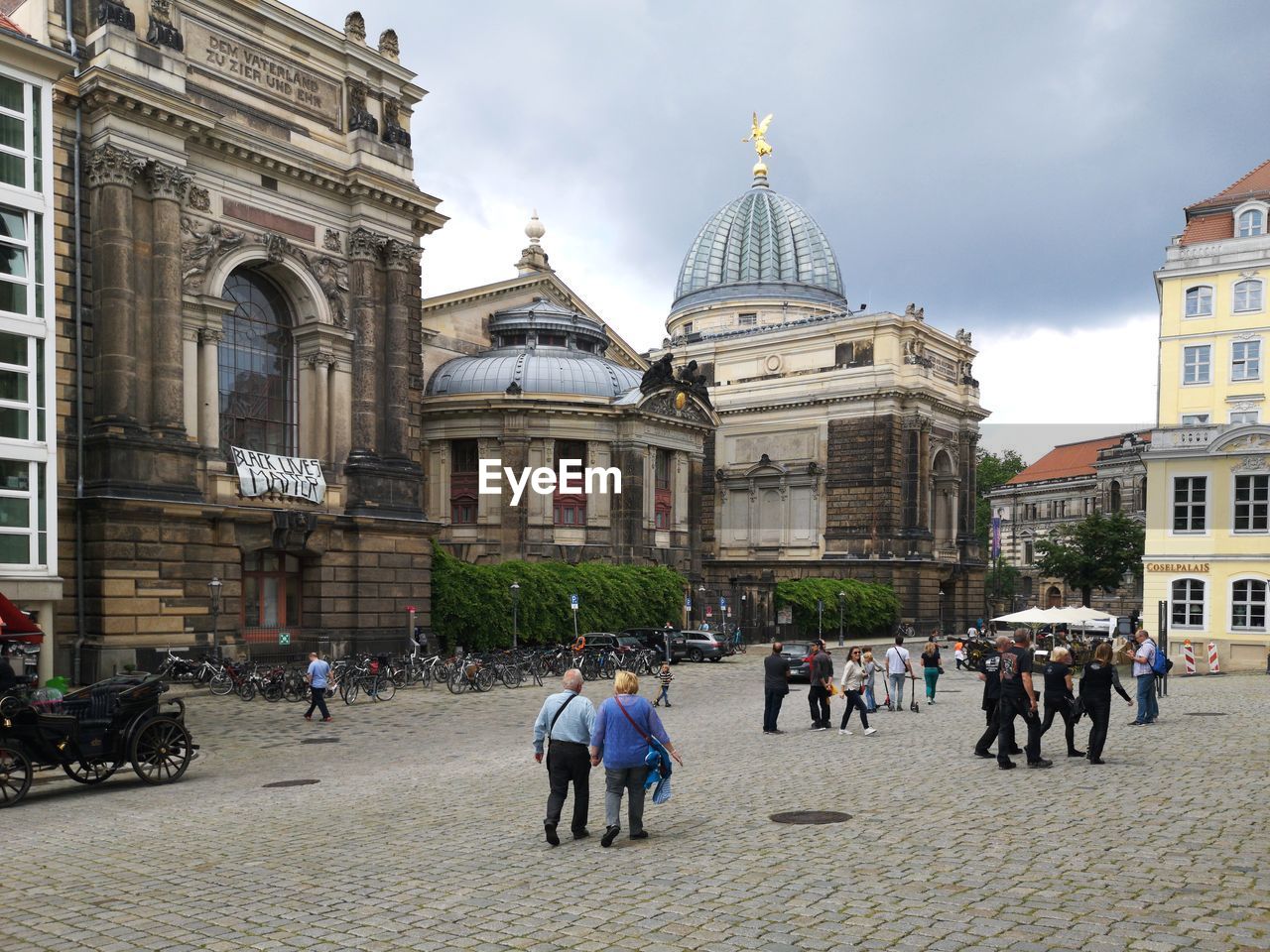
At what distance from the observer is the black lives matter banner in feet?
118

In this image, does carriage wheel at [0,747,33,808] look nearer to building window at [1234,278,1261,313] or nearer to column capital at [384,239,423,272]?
column capital at [384,239,423,272]

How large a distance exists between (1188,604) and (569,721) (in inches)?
1404

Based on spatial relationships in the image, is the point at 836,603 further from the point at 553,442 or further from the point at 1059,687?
the point at 1059,687

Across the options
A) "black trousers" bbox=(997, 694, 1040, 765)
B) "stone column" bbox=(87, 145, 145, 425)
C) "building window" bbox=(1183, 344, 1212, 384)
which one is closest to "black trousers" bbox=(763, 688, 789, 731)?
"black trousers" bbox=(997, 694, 1040, 765)

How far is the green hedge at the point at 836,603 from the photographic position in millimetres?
65750

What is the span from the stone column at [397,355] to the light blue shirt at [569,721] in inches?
1136

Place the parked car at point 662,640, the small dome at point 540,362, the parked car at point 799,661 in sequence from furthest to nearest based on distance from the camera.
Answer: the small dome at point 540,362 < the parked car at point 662,640 < the parked car at point 799,661

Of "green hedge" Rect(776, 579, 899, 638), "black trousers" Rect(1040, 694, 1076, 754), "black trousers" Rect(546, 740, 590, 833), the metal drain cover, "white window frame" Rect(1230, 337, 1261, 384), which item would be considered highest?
"white window frame" Rect(1230, 337, 1261, 384)

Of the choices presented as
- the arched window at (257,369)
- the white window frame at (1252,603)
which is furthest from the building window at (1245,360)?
the arched window at (257,369)

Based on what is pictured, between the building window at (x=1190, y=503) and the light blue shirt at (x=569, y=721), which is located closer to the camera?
the light blue shirt at (x=569, y=721)

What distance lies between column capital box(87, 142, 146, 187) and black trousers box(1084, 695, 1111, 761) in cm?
2831

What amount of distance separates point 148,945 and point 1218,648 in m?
39.4

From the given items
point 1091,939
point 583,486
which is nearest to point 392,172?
point 583,486

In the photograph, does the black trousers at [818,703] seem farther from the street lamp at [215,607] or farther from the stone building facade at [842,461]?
the stone building facade at [842,461]
